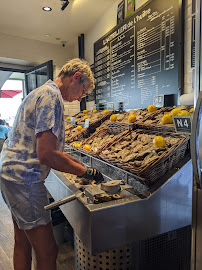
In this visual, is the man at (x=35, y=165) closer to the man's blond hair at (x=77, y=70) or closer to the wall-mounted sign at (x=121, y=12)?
the man's blond hair at (x=77, y=70)

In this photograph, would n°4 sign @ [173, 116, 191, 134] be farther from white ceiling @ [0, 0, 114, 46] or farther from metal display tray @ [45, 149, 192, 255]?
white ceiling @ [0, 0, 114, 46]

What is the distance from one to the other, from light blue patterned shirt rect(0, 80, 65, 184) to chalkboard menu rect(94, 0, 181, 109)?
5.02 ft

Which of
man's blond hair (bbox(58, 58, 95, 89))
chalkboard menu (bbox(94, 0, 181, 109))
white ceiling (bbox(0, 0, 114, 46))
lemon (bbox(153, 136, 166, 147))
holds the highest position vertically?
white ceiling (bbox(0, 0, 114, 46))

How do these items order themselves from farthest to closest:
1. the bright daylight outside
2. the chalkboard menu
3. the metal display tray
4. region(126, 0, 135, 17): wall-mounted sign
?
the bright daylight outside, region(126, 0, 135, 17): wall-mounted sign, the chalkboard menu, the metal display tray

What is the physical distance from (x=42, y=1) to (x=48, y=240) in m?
3.47

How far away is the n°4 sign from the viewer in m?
1.31

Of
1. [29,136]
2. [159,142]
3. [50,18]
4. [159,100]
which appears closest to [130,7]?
[159,100]

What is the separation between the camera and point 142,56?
9.68 feet

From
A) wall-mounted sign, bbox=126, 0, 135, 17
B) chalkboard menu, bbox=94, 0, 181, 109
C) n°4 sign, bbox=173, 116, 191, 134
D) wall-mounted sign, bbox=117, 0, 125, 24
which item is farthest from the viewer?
wall-mounted sign, bbox=117, 0, 125, 24

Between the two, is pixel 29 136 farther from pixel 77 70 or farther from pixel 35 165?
pixel 77 70

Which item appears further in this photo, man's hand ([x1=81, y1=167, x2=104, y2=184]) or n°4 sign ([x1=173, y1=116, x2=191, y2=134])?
man's hand ([x1=81, y1=167, x2=104, y2=184])

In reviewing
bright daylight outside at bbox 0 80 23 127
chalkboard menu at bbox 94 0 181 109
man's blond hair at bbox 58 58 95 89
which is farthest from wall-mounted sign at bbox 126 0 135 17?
bright daylight outside at bbox 0 80 23 127

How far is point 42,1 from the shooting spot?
351 cm

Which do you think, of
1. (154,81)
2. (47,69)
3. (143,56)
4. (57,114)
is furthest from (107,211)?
(47,69)
